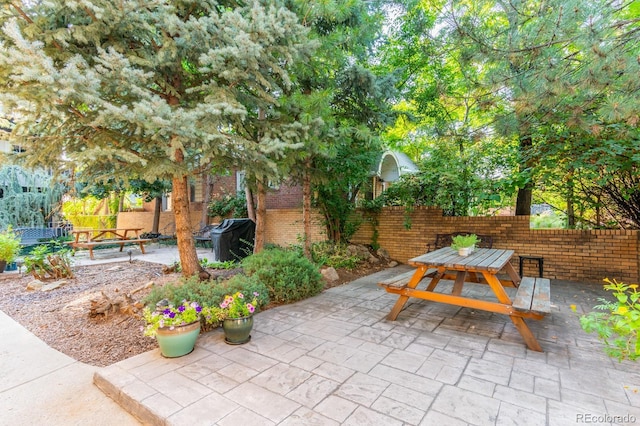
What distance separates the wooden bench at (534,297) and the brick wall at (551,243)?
2862 mm

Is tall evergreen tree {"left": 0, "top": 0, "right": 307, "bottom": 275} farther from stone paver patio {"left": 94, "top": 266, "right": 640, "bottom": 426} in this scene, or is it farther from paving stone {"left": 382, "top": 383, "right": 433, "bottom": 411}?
paving stone {"left": 382, "top": 383, "right": 433, "bottom": 411}

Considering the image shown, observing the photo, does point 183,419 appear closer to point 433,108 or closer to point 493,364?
point 493,364

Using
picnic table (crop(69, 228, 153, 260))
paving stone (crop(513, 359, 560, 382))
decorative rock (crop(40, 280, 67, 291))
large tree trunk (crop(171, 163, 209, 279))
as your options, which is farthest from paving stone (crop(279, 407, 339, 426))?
picnic table (crop(69, 228, 153, 260))

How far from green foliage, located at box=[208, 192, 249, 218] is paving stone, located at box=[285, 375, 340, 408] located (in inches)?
385

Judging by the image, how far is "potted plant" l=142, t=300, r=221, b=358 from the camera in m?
2.77

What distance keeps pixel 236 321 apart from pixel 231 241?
17.5 ft

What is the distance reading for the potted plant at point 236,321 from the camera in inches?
120

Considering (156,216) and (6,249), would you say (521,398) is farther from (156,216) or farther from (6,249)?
(156,216)

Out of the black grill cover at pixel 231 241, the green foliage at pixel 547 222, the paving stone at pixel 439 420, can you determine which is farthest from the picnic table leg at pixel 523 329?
the black grill cover at pixel 231 241

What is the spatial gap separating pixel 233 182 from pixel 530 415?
1289 cm

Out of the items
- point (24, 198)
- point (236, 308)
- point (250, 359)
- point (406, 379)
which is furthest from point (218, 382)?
point (24, 198)

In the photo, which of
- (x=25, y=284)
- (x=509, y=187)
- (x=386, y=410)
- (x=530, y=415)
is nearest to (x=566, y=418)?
(x=530, y=415)

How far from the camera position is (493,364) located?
265cm

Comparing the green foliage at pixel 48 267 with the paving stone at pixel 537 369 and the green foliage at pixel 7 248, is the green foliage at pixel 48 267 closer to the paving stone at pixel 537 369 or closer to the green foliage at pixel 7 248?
the green foliage at pixel 7 248
